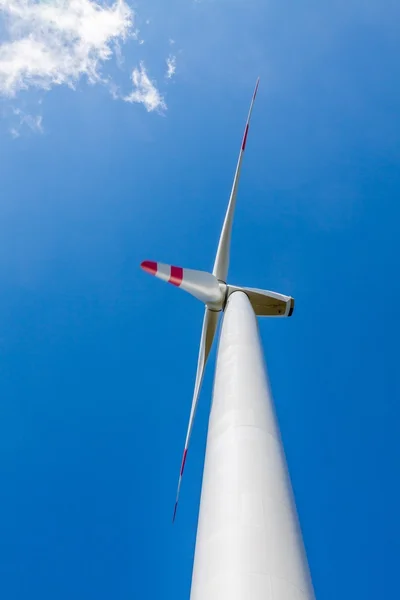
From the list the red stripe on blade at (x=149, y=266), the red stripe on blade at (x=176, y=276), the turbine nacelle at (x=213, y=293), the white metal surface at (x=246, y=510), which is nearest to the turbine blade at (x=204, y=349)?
the turbine nacelle at (x=213, y=293)

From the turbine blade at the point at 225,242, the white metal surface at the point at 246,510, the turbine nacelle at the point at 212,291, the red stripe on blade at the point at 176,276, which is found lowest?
the white metal surface at the point at 246,510

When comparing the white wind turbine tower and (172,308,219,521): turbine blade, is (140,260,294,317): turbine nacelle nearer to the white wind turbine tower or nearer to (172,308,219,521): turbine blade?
(172,308,219,521): turbine blade

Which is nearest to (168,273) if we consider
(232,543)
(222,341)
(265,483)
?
(222,341)

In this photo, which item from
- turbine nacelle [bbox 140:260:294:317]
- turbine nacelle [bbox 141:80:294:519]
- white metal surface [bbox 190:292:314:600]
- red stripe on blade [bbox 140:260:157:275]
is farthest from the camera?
turbine nacelle [bbox 141:80:294:519]

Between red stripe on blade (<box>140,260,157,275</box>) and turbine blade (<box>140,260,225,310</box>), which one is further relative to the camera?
turbine blade (<box>140,260,225,310</box>)

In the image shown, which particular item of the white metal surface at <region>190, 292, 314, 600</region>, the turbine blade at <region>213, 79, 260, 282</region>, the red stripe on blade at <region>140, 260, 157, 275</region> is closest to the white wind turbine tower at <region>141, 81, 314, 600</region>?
the white metal surface at <region>190, 292, 314, 600</region>

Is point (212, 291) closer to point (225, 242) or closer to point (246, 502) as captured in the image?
point (225, 242)

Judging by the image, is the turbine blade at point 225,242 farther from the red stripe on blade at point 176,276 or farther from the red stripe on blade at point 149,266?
the red stripe on blade at point 149,266

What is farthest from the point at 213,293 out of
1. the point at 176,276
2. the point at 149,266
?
the point at 149,266
